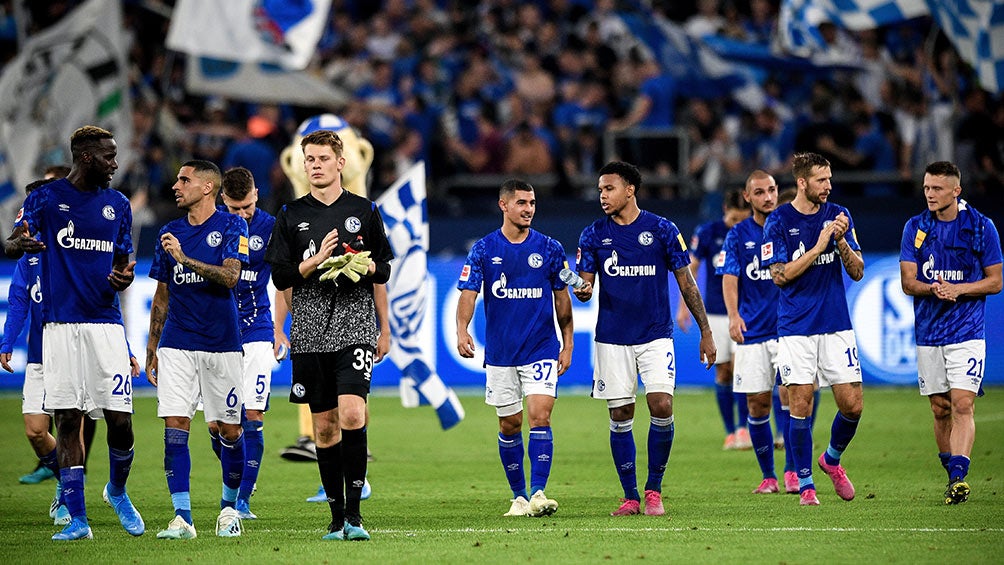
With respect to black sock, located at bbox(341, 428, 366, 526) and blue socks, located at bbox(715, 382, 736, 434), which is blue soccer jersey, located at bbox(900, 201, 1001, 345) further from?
black sock, located at bbox(341, 428, 366, 526)

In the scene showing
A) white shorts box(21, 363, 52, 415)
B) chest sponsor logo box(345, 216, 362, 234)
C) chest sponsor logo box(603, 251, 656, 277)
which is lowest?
white shorts box(21, 363, 52, 415)

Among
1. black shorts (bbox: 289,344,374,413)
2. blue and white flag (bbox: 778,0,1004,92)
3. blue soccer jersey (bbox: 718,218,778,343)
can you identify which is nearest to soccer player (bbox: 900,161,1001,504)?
blue soccer jersey (bbox: 718,218,778,343)

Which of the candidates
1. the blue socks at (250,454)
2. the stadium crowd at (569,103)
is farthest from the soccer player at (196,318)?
the stadium crowd at (569,103)

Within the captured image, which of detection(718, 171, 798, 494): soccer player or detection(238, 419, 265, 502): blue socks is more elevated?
detection(718, 171, 798, 494): soccer player

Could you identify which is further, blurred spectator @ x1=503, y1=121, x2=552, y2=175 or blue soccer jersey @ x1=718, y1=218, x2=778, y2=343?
blurred spectator @ x1=503, y1=121, x2=552, y2=175

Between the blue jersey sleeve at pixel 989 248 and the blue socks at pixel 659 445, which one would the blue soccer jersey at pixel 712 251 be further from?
the blue socks at pixel 659 445

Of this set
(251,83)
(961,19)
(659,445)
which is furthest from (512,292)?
(251,83)

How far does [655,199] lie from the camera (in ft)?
68.1

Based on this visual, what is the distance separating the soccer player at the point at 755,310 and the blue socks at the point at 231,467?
402 cm

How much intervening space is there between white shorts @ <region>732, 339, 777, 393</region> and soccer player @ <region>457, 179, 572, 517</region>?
7.42 ft

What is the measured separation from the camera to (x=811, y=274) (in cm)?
1082

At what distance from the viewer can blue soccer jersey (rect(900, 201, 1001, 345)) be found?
1085 cm

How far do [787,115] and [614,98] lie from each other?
2.72 m

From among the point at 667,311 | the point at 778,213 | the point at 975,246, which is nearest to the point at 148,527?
the point at 667,311
